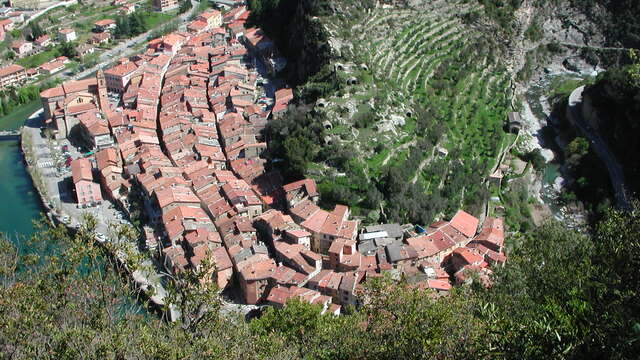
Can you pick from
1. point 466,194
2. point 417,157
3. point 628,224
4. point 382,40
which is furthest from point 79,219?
point 628,224

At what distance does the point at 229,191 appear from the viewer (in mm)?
22453

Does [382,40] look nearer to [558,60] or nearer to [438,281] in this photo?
[558,60]

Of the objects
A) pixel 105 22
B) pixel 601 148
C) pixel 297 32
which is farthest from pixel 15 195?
pixel 601 148

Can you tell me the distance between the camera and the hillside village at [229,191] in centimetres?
1891

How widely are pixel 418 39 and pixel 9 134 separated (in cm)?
2045

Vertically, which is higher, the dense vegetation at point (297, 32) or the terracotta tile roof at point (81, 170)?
the dense vegetation at point (297, 32)

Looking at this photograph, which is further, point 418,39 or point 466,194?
point 418,39

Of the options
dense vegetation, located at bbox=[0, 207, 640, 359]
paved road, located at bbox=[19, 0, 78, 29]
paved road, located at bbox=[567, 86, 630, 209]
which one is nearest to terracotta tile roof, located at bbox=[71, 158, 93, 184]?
dense vegetation, located at bbox=[0, 207, 640, 359]

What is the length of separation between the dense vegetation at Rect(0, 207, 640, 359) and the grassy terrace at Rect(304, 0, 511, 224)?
11.0 metres

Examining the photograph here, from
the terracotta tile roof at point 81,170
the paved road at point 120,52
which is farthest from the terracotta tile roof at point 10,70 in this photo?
the terracotta tile roof at point 81,170

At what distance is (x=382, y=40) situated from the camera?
31.3 meters

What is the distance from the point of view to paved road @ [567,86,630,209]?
2340 centimetres

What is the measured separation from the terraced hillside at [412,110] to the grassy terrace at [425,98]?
5 centimetres

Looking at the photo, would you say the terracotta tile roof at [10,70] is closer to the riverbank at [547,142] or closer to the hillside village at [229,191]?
the hillside village at [229,191]
